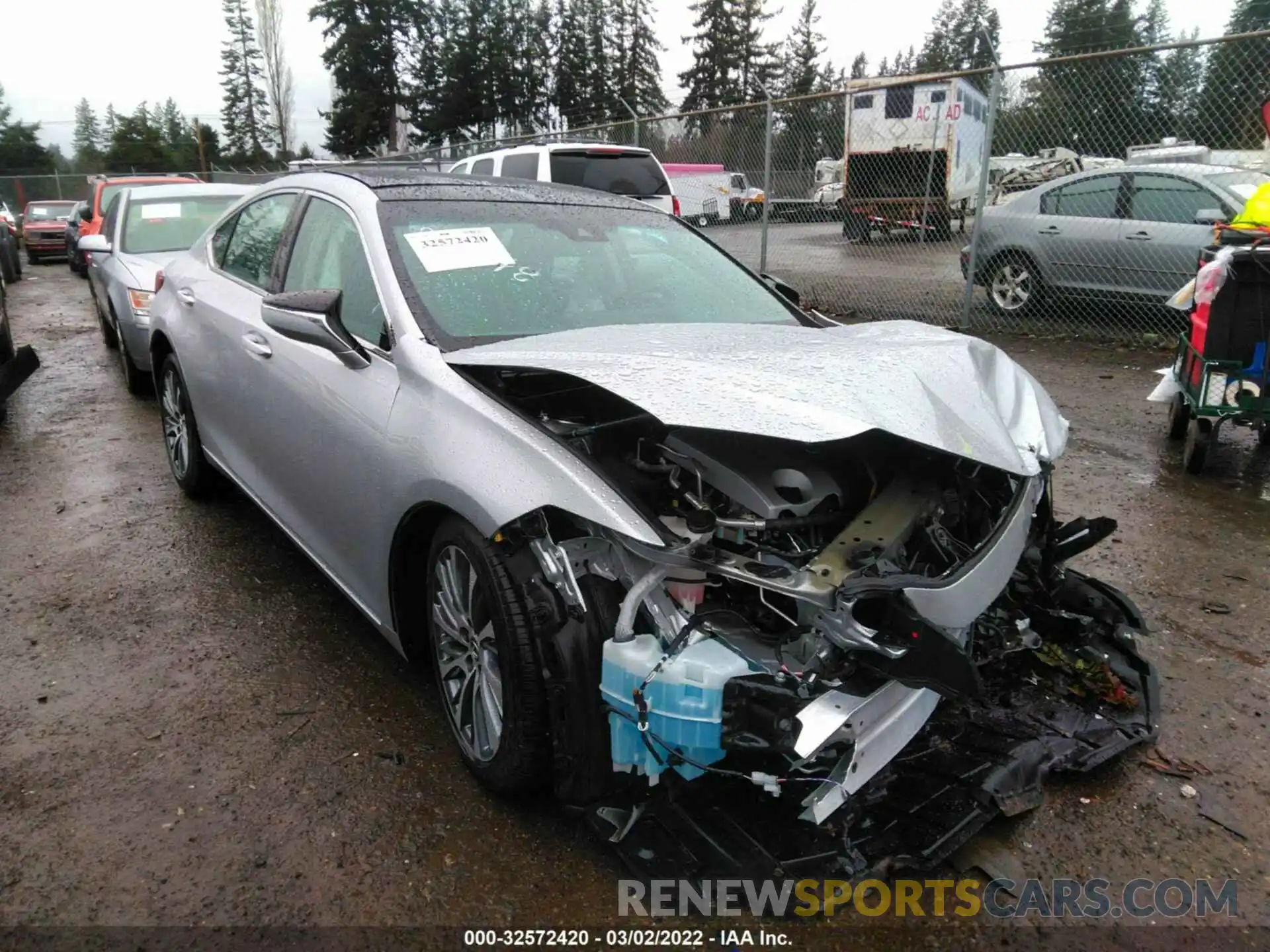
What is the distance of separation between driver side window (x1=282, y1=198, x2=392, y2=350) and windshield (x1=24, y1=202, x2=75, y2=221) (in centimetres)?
2331

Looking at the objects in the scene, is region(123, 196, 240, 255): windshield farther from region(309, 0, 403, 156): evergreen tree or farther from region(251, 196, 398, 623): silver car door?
region(309, 0, 403, 156): evergreen tree

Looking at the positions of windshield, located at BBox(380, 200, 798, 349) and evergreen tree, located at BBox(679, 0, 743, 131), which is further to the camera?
evergreen tree, located at BBox(679, 0, 743, 131)

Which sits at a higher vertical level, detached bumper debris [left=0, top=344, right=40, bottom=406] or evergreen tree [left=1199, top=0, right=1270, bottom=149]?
evergreen tree [left=1199, top=0, right=1270, bottom=149]

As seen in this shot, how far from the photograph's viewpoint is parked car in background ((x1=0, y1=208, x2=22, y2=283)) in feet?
52.7

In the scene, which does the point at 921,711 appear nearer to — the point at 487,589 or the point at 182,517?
the point at 487,589

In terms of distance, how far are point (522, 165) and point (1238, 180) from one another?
24.1 ft

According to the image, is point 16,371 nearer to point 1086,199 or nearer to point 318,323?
point 318,323

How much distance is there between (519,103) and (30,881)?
5005 centimetres

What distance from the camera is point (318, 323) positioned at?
2.74m

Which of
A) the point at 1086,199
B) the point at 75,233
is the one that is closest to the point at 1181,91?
the point at 1086,199

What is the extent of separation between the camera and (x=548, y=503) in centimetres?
212

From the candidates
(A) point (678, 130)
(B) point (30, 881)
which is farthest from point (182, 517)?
(A) point (678, 130)

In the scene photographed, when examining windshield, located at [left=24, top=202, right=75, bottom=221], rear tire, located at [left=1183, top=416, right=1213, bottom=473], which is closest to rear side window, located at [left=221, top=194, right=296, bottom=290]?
rear tire, located at [left=1183, top=416, right=1213, bottom=473]

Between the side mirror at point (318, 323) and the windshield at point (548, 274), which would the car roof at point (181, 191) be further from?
the side mirror at point (318, 323)
